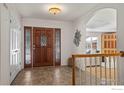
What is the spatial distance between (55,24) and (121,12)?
12.4 ft

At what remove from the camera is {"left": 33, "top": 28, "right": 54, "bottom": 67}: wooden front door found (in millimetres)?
6172

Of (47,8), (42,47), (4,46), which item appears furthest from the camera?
(42,47)

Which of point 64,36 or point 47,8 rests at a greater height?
point 47,8

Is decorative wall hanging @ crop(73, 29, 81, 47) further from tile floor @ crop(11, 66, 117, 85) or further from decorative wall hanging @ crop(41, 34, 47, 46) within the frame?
tile floor @ crop(11, 66, 117, 85)

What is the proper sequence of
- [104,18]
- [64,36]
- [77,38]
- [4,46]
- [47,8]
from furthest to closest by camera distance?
[64,36] < [77,38] < [104,18] < [47,8] < [4,46]

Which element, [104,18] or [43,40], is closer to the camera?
[104,18]

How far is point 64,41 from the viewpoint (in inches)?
260

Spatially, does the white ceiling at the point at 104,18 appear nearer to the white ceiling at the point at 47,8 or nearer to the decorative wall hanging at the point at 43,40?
the white ceiling at the point at 47,8

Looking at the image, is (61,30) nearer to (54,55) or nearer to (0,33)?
(54,55)

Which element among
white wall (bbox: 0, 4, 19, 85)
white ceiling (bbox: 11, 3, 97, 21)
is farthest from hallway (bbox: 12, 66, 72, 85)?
white ceiling (bbox: 11, 3, 97, 21)

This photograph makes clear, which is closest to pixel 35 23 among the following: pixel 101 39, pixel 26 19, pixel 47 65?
pixel 26 19

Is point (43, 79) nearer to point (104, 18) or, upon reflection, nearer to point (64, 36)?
point (64, 36)

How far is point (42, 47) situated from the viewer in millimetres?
6277

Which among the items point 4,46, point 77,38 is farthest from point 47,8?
point 4,46
